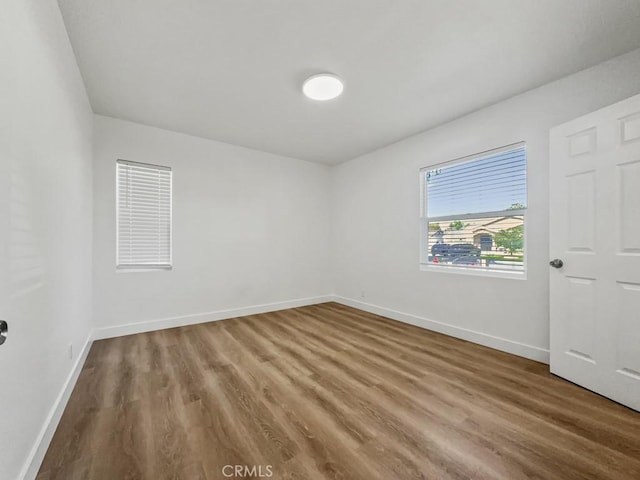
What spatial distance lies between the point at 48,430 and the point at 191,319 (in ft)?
7.22

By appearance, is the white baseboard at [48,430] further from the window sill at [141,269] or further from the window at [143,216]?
the window at [143,216]

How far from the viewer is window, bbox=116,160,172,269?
3.33 m

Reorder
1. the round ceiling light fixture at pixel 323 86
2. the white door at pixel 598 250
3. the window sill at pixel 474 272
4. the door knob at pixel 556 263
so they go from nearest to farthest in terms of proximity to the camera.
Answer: the white door at pixel 598 250
the door knob at pixel 556 263
the round ceiling light fixture at pixel 323 86
the window sill at pixel 474 272

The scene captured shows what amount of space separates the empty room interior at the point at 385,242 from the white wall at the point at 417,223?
26mm

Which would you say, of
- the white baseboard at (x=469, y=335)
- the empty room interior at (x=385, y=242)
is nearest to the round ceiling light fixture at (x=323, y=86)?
the empty room interior at (x=385, y=242)

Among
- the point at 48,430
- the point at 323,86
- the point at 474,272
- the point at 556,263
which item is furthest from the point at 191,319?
the point at 556,263

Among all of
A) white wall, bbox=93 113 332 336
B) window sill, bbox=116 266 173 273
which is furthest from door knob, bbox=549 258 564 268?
window sill, bbox=116 266 173 273

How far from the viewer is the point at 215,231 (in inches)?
157

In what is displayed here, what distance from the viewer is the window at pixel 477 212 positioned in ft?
9.21

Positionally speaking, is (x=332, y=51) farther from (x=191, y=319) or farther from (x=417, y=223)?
(x=191, y=319)

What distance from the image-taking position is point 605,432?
5.24 feet

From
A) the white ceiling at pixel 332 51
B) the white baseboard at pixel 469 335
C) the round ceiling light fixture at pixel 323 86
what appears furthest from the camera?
the white baseboard at pixel 469 335

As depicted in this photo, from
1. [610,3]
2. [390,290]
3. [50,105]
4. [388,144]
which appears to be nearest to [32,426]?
[50,105]

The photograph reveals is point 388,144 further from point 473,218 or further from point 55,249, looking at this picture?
point 55,249
